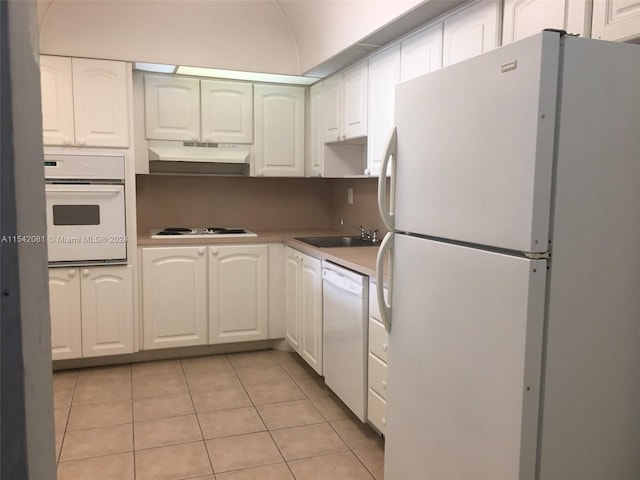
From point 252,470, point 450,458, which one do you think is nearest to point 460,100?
point 450,458

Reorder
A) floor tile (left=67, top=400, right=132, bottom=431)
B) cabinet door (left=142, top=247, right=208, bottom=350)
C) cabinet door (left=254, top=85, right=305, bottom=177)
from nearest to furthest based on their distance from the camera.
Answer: floor tile (left=67, top=400, right=132, bottom=431) < cabinet door (left=142, top=247, right=208, bottom=350) < cabinet door (left=254, top=85, right=305, bottom=177)

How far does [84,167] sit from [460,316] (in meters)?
2.81

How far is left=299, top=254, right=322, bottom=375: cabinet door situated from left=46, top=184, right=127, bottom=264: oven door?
49.7 inches

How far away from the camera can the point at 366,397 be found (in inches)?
104

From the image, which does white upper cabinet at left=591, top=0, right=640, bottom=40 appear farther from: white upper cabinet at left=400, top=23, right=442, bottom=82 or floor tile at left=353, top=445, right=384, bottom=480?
floor tile at left=353, top=445, right=384, bottom=480

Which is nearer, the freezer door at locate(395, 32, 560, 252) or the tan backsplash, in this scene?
the freezer door at locate(395, 32, 560, 252)

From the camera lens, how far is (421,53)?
2.65 meters

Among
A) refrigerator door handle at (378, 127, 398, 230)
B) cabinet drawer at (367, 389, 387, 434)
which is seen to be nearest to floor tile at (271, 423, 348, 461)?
cabinet drawer at (367, 389, 387, 434)

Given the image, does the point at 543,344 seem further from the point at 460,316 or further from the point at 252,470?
the point at 252,470

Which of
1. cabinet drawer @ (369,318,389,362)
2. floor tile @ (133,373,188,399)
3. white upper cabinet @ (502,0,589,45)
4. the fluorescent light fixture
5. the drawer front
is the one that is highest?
the fluorescent light fixture

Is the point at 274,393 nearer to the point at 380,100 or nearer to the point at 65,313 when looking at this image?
the point at 65,313

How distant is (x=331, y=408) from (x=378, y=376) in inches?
28.5

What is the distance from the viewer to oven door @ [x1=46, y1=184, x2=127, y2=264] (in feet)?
11.2

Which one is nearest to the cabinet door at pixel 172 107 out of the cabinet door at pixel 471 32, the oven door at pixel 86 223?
the oven door at pixel 86 223
